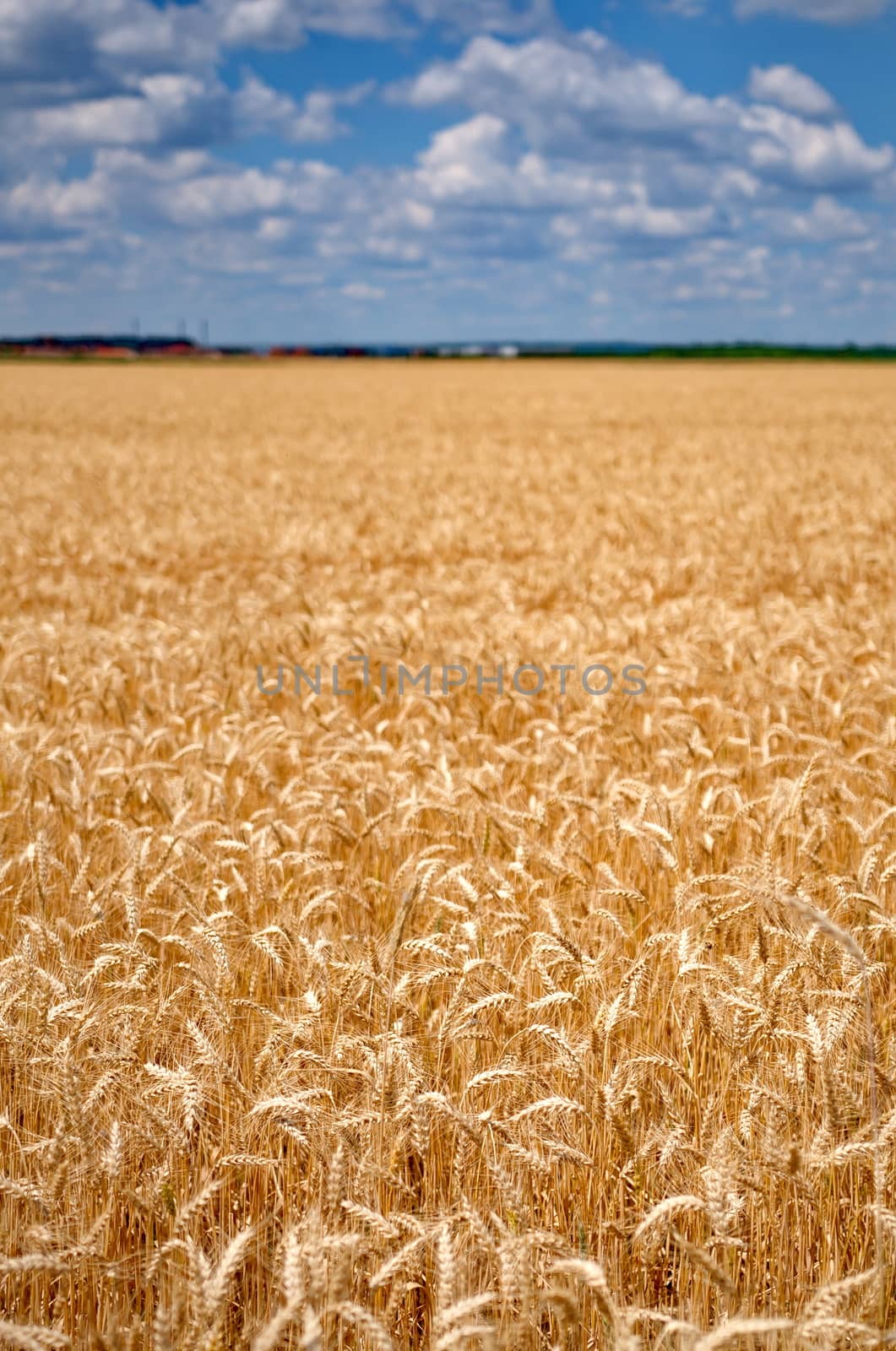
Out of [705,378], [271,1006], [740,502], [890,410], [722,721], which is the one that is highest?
[705,378]

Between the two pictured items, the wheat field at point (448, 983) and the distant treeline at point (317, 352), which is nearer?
the wheat field at point (448, 983)

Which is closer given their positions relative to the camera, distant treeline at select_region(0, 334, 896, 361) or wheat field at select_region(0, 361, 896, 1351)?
wheat field at select_region(0, 361, 896, 1351)

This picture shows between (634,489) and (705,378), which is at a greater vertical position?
(705,378)

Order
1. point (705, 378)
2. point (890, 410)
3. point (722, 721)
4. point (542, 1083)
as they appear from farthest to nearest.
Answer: point (705, 378) < point (890, 410) < point (722, 721) < point (542, 1083)

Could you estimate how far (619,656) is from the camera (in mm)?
5699

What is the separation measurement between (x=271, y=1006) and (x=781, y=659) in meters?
3.65

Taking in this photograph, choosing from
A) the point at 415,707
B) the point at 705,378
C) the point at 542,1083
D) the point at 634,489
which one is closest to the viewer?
the point at 542,1083

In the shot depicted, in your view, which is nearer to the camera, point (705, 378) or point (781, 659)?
point (781, 659)

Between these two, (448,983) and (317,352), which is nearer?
(448,983)

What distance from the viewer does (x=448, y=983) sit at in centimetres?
259

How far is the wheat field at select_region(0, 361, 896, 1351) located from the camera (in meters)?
1.74

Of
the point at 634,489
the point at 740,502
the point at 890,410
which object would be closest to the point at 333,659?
the point at 740,502

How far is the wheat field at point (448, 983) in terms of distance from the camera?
1.74 m

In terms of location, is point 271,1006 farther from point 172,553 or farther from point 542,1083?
point 172,553
